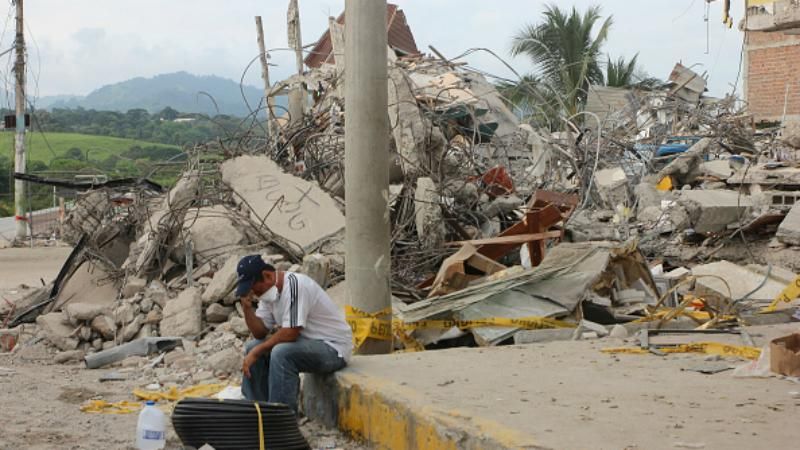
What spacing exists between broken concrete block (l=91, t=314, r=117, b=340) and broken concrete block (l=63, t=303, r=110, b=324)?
8 centimetres

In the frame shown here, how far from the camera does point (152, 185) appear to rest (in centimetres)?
1266

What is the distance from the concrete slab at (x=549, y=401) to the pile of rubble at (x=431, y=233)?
1.39 metres

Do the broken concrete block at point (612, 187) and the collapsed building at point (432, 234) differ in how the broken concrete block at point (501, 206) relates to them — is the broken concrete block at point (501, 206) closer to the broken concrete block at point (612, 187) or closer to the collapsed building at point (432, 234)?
the collapsed building at point (432, 234)

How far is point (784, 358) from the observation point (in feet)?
17.6

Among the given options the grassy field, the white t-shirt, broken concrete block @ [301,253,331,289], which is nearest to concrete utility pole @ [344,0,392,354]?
the white t-shirt

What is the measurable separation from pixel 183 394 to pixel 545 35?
3104 cm

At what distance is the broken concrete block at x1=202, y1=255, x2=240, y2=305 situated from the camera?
10039 mm

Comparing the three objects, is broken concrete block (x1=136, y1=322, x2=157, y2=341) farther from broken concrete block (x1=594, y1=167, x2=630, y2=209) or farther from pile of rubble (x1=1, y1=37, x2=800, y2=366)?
broken concrete block (x1=594, y1=167, x2=630, y2=209)

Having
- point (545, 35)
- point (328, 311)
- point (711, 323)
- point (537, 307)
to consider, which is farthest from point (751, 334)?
point (545, 35)

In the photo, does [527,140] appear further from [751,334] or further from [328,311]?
[328,311]

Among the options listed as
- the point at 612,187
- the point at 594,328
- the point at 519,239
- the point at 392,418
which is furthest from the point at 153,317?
the point at 612,187

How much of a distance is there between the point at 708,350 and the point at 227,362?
416 cm

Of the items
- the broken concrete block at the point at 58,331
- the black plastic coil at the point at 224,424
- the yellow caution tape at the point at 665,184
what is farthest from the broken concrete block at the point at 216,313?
the yellow caution tape at the point at 665,184

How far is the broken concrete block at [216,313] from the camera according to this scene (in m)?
9.92
